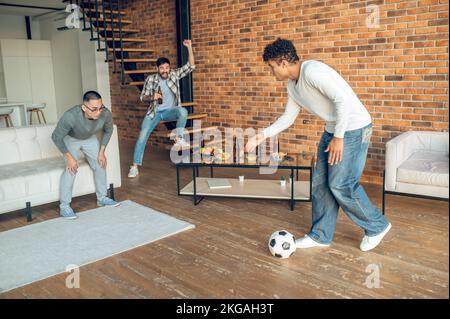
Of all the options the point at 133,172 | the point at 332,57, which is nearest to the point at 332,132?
the point at 332,57

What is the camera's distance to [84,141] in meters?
3.99

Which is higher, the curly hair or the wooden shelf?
the curly hair

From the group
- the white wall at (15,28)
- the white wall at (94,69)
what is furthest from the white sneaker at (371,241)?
the white wall at (15,28)

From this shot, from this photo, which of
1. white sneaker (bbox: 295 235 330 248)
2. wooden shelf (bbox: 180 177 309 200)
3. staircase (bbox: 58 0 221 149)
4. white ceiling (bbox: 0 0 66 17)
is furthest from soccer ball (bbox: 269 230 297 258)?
white ceiling (bbox: 0 0 66 17)

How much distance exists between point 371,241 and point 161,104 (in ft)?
11.1

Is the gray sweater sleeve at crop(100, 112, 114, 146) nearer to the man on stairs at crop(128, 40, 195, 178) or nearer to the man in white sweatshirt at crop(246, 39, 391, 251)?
the man on stairs at crop(128, 40, 195, 178)

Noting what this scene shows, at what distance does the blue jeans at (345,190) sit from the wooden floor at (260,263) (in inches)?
7.2

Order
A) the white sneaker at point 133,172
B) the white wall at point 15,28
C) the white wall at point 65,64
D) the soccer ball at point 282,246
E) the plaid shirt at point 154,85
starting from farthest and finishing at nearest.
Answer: the white wall at point 15,28
the white wall at point 65,64
the plaid shirt at point 154,85
the white sneaker at point 133,172
the soccer ball at point 282,246

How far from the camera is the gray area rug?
2.82m

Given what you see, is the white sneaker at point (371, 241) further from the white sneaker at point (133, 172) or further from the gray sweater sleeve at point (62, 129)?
the white sneaker at point (133, 172)

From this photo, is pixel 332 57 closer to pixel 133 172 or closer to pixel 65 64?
pixel 133 172

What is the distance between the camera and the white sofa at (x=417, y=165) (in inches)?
134

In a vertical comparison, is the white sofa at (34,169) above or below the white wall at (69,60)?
below
